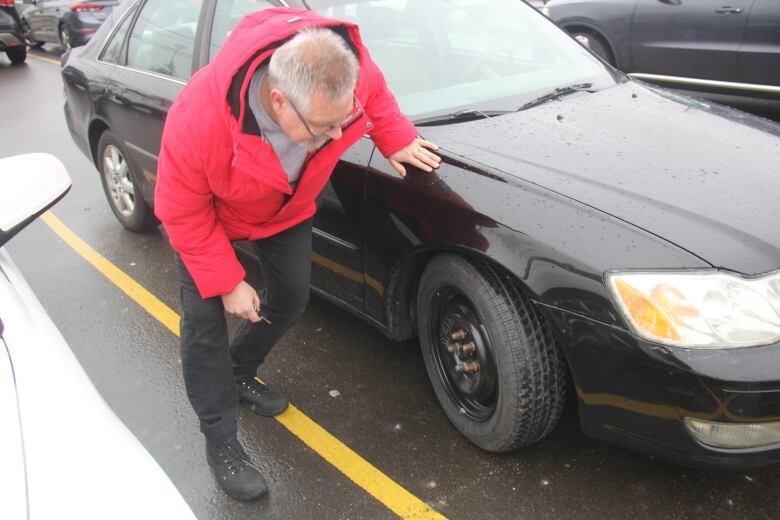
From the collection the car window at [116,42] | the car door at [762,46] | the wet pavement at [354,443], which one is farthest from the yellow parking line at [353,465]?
the car door at [762,46]

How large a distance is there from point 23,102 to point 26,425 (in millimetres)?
8996

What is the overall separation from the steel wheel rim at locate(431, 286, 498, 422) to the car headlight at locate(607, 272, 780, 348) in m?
0.58

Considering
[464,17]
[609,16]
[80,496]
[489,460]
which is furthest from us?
[609,16]

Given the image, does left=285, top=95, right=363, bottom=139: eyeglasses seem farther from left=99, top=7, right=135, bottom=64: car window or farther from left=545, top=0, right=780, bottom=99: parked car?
left=545, top=0, right=780, bottom=99: parked car

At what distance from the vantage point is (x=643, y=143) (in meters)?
2.39

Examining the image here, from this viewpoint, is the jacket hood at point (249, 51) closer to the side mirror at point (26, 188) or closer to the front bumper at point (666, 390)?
the side mirror at point (26, 188)

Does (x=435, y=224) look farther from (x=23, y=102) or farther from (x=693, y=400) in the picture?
(x=23, y=102)

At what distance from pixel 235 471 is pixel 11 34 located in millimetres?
12297

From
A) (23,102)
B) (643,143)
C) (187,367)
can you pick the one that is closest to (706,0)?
(643,143)

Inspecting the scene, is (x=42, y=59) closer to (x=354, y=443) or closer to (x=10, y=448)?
(x=354, y=443)

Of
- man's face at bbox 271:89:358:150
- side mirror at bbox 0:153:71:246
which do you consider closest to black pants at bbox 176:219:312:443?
side mirror at bbox 0:153:71:246

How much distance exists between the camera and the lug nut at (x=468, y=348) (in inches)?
93.5

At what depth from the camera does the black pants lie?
89.3 inches

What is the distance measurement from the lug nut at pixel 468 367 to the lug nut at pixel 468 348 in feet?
0.11
